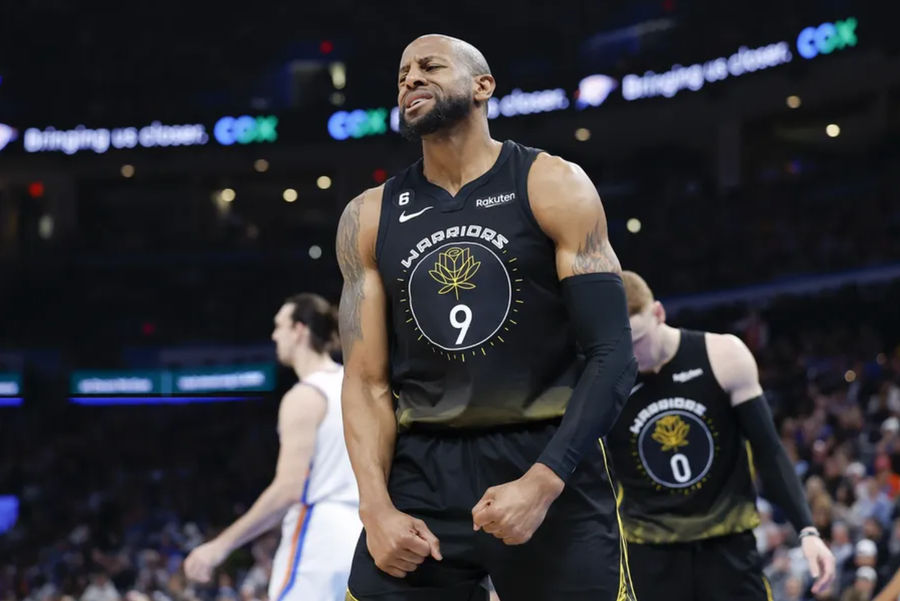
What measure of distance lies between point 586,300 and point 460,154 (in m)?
0.55

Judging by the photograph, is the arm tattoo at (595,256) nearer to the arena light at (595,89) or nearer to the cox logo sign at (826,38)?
the cox logo sign at (826,38)

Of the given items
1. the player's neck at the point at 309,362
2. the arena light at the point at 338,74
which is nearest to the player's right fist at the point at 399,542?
the player's neck at the point at 309,362

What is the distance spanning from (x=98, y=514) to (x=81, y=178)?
416 inches

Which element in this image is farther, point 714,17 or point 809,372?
point 714,17

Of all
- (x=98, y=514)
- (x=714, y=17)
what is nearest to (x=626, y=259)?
(x=714, y=17)

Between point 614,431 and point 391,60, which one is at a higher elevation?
point 391,60

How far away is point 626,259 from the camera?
23.1 meters

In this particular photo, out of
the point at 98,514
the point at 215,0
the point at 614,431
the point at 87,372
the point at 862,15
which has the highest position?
the point at 215,0

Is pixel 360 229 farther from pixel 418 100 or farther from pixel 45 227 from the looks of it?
pixel 45 227

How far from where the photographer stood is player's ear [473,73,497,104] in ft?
10.8

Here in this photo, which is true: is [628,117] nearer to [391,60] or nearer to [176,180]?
[391,60]

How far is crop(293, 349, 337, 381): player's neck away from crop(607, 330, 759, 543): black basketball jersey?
130 centimetres

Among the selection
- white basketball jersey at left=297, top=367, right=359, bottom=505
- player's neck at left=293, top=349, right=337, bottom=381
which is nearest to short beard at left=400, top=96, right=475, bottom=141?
white basketball jersey at left=297, top=367, right=359, bottom=505

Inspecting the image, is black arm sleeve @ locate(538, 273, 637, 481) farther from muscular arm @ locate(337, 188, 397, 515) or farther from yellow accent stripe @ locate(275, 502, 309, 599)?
yellow accent stripe @ locate(275, 502, 309, 599)
